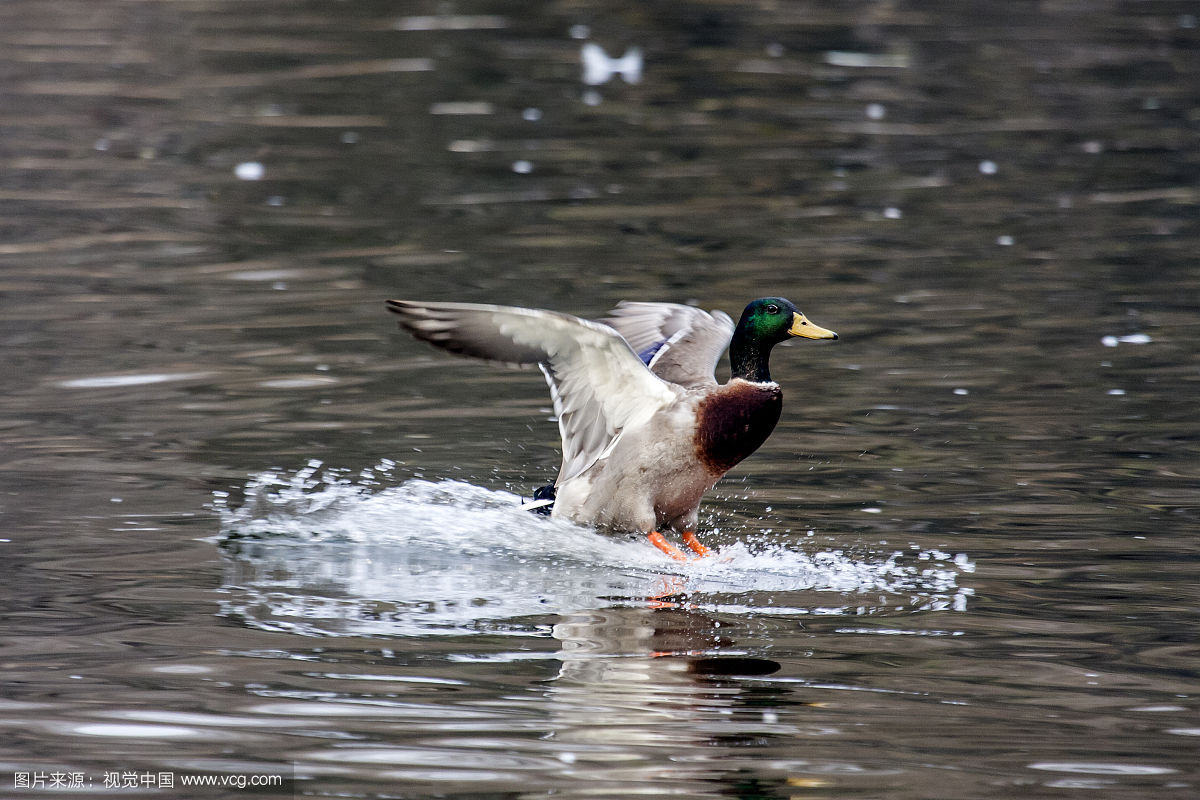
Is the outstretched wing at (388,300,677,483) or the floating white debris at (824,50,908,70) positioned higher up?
the floating white debris at (824,50,908,70)

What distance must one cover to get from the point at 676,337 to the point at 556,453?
79cm

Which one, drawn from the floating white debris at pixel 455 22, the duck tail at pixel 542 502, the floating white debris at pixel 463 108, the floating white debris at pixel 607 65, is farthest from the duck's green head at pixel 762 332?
the floating white debris at pixel 455 22

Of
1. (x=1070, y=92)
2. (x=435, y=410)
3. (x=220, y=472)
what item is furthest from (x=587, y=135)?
(x=220, y=472)

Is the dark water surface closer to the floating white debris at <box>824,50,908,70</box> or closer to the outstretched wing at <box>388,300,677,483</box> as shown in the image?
the outstretched wing at <box>388,300,677,483</box>

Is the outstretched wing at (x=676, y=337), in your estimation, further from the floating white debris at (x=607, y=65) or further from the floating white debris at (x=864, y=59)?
the floating white debris at (x=864, y=59)

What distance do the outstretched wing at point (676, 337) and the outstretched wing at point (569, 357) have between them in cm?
53

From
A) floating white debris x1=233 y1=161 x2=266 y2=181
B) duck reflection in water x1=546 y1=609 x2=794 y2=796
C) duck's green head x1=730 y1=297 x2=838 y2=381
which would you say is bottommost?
duck reflection in water x1=546 y1=609 x2=794 y2=796

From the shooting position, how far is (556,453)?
25.2 ft

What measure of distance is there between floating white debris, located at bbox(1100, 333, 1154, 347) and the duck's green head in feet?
9.95

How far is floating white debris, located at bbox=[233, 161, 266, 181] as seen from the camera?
13688 mm

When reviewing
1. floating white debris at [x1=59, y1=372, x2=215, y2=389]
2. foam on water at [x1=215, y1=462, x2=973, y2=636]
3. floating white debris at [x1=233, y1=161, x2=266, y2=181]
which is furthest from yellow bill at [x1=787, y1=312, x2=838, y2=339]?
floating white debris at [x1=233, y1=161, x2=266, y2=181]

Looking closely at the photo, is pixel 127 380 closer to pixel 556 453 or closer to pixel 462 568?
pixel 556 453

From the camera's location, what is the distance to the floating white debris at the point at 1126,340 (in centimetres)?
906

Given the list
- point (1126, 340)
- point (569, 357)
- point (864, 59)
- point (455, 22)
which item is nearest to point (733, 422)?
point (569, 357)
